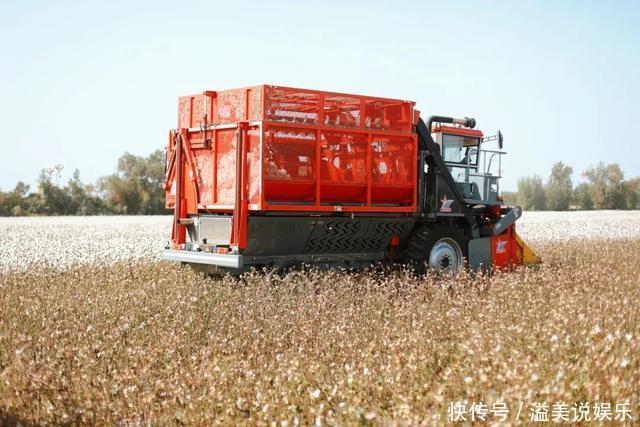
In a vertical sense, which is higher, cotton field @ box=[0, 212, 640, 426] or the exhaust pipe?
the exhaust pipe

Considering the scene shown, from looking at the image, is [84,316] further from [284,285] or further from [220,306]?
[284,285]

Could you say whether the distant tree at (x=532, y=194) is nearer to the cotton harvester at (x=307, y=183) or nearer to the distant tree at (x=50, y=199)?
the distant tree at (x=50, y=199)

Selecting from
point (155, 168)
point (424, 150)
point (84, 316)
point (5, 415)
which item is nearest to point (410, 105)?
point (424, 150)

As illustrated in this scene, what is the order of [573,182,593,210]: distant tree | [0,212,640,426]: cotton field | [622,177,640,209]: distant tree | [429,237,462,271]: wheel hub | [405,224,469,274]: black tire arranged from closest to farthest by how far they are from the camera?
[0,212,640,426]: cotton field, [405,224,469,274]: black tire, [429,237,462,271]: wheel hub, [573,182,593,210]: distant tree, [622,177,640,209]: distant tree

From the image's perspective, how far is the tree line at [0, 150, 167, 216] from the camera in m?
52.4

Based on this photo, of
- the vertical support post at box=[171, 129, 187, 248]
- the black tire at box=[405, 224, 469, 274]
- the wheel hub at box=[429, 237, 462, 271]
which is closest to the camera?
the vertical support post at box=[171, 129, 187, 248]

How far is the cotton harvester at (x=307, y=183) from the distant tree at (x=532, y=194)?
61.1 metres

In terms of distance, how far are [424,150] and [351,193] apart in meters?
1.69

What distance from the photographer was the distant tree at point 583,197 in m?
68.3

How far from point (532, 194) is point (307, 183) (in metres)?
66.0

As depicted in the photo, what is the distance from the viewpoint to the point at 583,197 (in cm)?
6875

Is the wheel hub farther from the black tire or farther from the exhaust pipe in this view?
the exhaust pipe

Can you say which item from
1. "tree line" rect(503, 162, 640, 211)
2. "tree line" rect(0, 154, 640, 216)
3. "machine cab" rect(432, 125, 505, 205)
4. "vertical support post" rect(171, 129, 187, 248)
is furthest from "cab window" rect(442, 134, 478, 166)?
"tree line" rect(503, 162, 640, 211)

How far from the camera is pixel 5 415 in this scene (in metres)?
5.14
